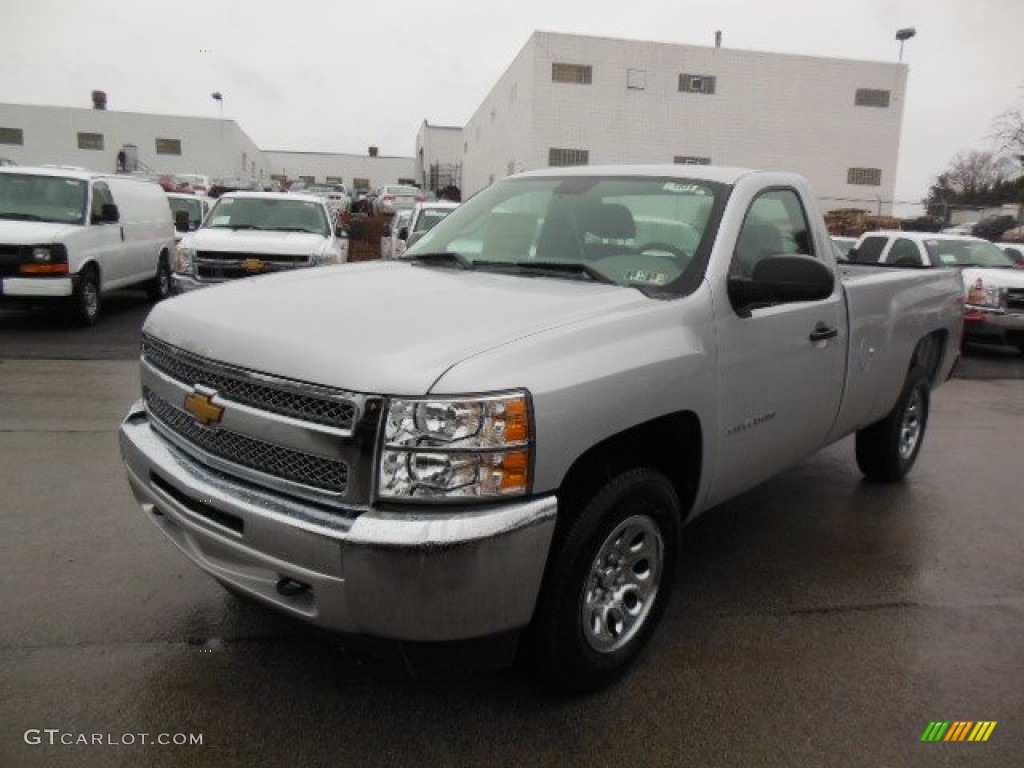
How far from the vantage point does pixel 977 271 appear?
11188 millimetres

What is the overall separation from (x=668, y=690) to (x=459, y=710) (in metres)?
0.77

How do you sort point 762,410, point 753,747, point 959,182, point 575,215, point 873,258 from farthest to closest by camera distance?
point 959,182
point 873,258
point 575,215
point 762,410
point 753,747

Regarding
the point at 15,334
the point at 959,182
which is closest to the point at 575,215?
the point at 15,334

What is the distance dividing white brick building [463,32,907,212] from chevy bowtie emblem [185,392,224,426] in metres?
31.8

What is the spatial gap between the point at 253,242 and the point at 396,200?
77.9 ft

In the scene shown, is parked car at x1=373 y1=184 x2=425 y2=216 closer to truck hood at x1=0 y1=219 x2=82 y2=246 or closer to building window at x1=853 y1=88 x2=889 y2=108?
building window at x1=853 y1=88 x2=889 y2=108

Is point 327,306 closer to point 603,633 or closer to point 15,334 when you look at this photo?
point 603,633

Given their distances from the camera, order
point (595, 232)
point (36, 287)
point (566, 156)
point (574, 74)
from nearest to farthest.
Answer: point (595, 232)
point (36, 287)
point (574, 74)
point (566, 156)

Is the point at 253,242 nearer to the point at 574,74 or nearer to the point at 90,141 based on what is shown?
the point at 574,74

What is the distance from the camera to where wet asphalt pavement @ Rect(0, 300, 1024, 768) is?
262 cm

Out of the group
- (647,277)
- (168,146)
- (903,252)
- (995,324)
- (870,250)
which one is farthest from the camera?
(168,146)

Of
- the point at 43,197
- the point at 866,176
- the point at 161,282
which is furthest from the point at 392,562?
the point at 866,176

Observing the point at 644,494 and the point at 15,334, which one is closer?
the point at 644,494

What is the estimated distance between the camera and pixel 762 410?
3402 millimetres
